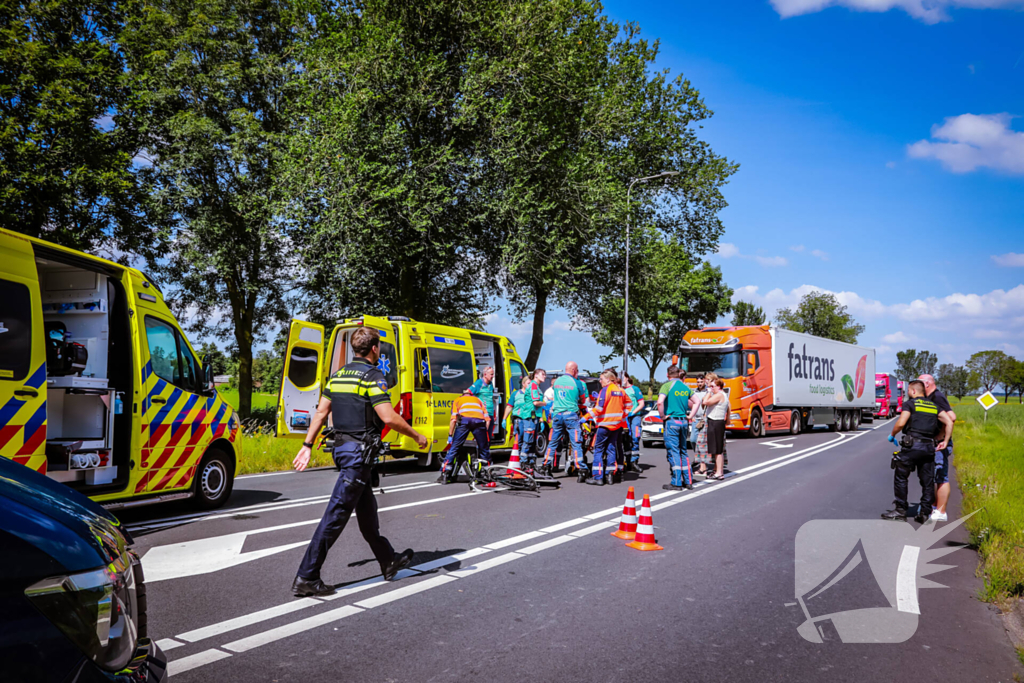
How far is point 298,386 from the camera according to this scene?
496 inches

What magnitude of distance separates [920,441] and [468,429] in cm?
596

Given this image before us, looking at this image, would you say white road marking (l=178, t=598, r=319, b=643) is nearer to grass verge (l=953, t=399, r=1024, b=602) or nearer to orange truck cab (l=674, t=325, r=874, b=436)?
grass verge (l=953, t=399, r=1024, b=602)

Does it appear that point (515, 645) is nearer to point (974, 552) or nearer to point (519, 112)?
point (974, 552)

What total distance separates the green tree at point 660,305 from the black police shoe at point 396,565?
2241cm

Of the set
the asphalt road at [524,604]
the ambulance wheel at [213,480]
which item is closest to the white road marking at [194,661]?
the asphalt road at [524,604]

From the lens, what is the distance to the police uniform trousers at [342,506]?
15.8 ft

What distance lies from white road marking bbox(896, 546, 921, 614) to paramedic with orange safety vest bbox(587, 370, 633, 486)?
453cm

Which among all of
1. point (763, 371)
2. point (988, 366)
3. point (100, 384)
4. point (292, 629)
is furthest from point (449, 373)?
point (988, 366)

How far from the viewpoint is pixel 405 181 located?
18.4 m

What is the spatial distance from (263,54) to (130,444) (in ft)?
60.4

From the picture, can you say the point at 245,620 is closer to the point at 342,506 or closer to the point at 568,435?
the point at 342,506

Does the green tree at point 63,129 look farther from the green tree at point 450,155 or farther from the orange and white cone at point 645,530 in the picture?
the orange and white cone at point 645,530

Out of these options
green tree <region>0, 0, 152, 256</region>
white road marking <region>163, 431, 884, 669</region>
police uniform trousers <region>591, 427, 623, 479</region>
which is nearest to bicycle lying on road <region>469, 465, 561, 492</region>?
police uniform trousers <region>591, 427, 623, 479</region>

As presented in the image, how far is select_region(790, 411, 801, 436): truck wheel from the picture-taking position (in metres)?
25.6
